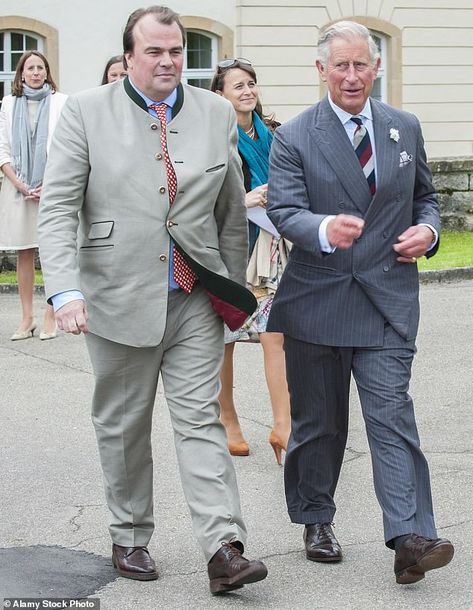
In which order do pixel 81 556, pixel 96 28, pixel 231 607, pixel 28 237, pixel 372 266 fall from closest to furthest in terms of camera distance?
pixel 231 607
pixel 372 266
pixel 81 556
pixel 28 237
pixel 96 28

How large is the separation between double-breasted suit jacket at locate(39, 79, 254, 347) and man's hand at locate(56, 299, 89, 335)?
3.6 inches

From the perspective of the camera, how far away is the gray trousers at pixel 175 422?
498 cm

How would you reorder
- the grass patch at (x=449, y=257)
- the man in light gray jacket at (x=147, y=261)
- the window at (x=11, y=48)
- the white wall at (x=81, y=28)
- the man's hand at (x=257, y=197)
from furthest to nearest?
the window at (x=11, y=48) → the white wall at (x=81, y=28) → the grass patch at (x=449, y=257) → the man's hand at (x=257, y=197) → the man in light gray jacket at (x=147, y=261)

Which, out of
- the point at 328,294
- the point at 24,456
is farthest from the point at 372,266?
the point at 24,456

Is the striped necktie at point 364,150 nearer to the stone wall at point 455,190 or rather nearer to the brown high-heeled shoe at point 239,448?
the brown high-heeled shoe at point 239,448

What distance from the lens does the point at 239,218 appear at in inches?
211

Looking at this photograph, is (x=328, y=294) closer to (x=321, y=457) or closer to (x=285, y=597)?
(x=321, y=457)

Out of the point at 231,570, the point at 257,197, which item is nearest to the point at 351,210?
the point at 231,570

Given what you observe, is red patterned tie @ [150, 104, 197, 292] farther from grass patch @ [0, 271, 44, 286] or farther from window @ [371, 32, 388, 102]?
window @ [371, 32, 388, 102]

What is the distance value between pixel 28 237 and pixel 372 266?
21.3ft

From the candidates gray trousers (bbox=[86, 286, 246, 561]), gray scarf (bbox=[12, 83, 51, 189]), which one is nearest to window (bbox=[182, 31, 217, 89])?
gray scarf (bbox=[12, 83, 51, 189])

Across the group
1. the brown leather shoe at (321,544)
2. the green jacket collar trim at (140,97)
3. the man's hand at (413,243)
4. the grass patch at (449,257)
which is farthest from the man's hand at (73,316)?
the grass patch at (449,257)

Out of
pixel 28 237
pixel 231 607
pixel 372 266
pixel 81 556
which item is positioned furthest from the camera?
pixel 28 237

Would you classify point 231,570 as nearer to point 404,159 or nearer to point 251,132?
point 404,159
